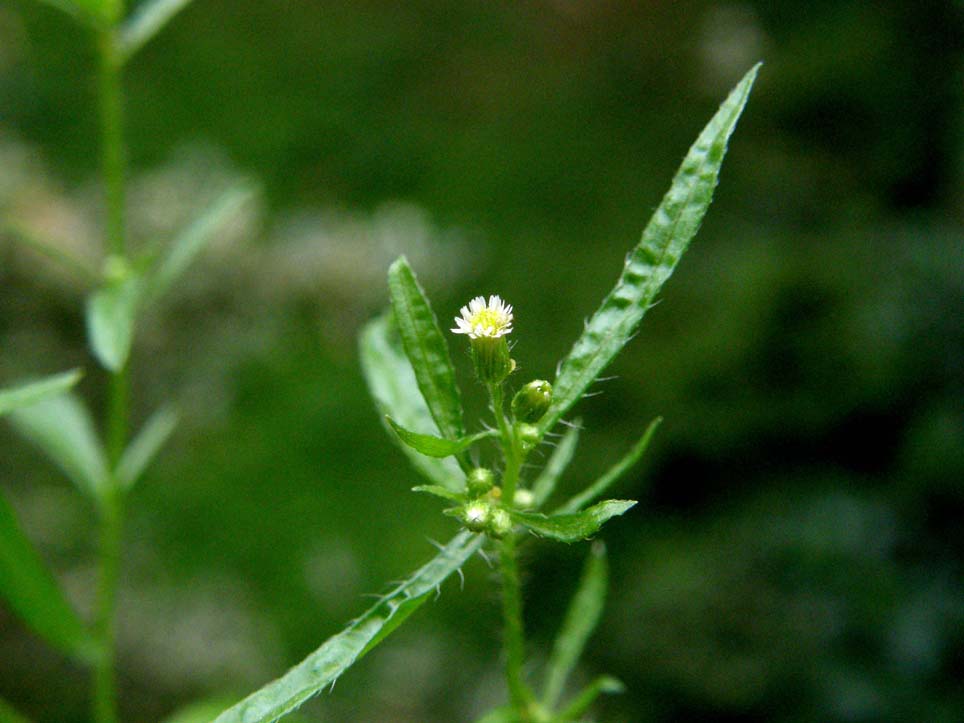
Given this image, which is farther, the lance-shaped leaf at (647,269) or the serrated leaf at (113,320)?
the serrated leaf at (113,320)

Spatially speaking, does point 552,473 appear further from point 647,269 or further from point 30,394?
point 30,394

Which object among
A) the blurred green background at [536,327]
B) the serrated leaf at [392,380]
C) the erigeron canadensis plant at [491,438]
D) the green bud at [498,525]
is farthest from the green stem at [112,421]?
the blurred green background at [536,327]

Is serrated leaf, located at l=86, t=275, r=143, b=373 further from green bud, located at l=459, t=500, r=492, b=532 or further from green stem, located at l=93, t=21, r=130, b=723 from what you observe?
green bud, located at l=459, t=500, r=492, b=532

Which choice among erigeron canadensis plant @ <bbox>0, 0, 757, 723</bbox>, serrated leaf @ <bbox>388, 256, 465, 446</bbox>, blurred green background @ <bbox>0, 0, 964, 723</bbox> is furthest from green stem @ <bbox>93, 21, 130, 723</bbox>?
blurred green background @ <bbox>0, 0, 964, 723</bbox>

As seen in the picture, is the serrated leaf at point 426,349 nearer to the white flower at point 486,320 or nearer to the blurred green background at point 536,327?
the white flower at point 486,320

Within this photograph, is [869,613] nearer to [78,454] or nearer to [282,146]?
[78,454]

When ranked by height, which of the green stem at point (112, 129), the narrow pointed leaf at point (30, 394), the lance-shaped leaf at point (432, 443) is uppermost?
the green stem at point (112, 129)

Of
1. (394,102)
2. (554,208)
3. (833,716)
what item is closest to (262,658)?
(833,716)
